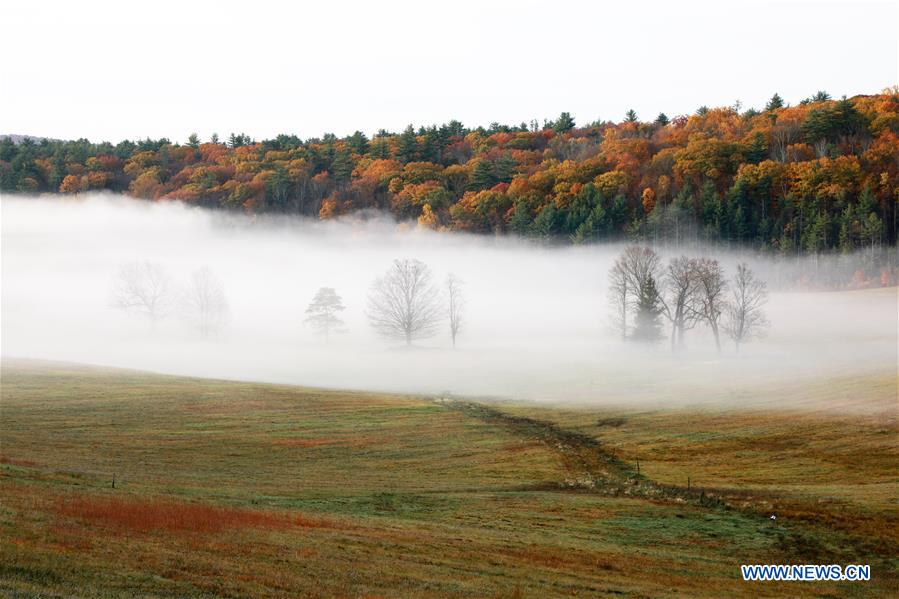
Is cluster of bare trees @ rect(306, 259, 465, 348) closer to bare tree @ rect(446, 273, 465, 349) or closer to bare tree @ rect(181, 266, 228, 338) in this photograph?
bare tree @ rect(446, 273, 465, 349)

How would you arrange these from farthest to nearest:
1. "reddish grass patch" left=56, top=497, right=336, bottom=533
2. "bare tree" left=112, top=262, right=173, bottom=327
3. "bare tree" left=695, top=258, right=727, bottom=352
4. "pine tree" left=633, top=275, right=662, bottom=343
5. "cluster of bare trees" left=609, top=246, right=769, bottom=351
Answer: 1. "bare tree" left=112, top=262, right=173, bottom=327
2. "pine tree" left=633, top=275, right=662, bottom=343
3. "cluster of bare trees" left=609, top=246, right=769, bottom=351
4. "bare tree" left=695, top=258, right=727, bottom=352
5. "reddish grass patch" left=56, top=497, right=336, bottom=533

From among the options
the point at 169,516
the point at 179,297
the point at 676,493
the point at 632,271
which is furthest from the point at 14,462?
the point at 179,297

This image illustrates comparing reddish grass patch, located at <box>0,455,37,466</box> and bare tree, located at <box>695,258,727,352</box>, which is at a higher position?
bare tree, located at <box>695,258,727,352</box>

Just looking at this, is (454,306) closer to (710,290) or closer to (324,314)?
(324,314)

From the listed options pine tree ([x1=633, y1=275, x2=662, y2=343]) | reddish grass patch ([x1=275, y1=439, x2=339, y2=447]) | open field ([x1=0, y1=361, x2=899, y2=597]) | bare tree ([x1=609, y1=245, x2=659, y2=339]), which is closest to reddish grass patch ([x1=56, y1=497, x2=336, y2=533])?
open field ([x1=0, y1=361, x2=899, y2=597])

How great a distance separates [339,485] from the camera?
44.5 m

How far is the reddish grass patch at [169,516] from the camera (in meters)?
28.7

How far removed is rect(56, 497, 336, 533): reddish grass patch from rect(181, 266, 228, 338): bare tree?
109m

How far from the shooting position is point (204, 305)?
13925 cm

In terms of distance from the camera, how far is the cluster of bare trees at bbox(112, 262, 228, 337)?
140 metres

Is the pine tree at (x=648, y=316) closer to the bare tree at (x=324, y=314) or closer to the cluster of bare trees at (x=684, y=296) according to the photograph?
the cluster of bare trees at (x=684, y=296)

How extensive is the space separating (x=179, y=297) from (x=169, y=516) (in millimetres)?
120602

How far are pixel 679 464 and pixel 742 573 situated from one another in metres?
22.1

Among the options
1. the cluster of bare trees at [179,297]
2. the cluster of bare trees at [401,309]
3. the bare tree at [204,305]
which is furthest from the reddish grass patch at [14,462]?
the cluster of bare trees at [179,297]
